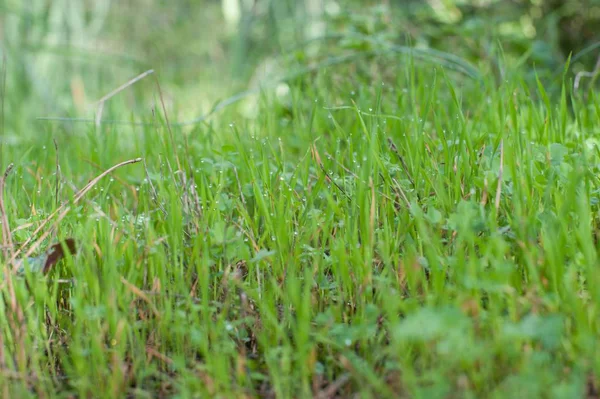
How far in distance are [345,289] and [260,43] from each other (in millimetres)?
4652

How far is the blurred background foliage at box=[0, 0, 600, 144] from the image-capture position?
3.64 metres

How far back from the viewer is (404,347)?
1.30 m

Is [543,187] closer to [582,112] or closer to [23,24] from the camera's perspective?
[582,112]

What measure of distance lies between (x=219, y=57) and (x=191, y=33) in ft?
1.53

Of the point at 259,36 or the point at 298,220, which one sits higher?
the point at 259,36

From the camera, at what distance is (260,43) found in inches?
230

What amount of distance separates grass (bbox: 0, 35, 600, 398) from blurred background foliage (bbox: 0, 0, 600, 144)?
1.28 m

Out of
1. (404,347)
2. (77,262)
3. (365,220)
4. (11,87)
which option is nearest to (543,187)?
(365,220)

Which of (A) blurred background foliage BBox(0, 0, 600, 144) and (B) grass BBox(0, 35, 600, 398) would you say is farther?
(A) blurred background foliage BBox(0, 0, 600, 144)

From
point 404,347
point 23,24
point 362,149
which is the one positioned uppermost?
point 23,24

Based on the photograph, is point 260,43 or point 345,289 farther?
point 260,43

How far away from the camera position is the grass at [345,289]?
1188 millimetres

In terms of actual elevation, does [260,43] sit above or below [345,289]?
above

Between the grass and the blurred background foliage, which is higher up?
the blurred background foliage
